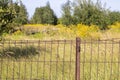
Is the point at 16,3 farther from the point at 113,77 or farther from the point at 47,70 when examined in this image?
the point at 113,77

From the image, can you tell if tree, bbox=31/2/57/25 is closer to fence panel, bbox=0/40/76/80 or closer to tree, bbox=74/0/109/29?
tree, bbox=74/0/109/29

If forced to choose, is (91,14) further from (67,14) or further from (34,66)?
(34,66)

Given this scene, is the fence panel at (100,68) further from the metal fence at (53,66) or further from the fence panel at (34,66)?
the fence panel at (34,66)

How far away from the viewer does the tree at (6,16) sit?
11.5m

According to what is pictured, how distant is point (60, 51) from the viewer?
13828 millimetres

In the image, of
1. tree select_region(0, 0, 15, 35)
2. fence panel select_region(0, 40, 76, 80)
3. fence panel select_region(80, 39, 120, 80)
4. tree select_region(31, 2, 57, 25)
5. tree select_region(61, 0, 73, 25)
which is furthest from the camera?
tree select_region(31, 2, 57, 25)

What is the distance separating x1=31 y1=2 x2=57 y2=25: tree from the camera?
52.9 meters

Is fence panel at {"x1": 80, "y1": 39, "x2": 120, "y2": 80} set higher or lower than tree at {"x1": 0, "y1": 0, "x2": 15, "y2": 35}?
lower

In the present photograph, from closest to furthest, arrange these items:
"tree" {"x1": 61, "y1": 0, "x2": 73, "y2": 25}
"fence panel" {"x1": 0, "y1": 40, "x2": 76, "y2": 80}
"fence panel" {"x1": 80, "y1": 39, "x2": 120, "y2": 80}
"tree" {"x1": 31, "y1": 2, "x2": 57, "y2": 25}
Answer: "fence panel" {"x1": 80, "y1": 39, "x2": 120, "y2": 80} → "fence panel" {"x1": 0, "y1": 40, "x2": 76, "y2": 80} → "tree" {"x1": 61, "y1": 0, "x2": 73, "y2": 25} → "tree" {"x1": 31, "y1": 2, "x2": 57, "y2": 25}

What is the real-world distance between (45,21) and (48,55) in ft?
137

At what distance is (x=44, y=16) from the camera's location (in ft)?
176

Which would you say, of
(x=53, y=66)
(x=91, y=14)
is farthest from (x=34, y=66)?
(x=91, y=14)

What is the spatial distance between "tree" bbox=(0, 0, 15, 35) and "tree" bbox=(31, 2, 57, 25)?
39.8 metres

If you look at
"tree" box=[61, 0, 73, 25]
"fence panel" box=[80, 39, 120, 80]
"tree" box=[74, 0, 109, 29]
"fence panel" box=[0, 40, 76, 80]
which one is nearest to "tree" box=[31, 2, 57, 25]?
"tree" box=[61, 0, 73, 25]
